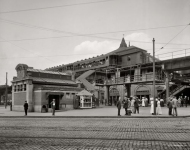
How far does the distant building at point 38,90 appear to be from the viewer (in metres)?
31.5

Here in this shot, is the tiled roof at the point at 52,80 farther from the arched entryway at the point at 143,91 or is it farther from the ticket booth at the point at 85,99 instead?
the arched entryway at the point at 143,91

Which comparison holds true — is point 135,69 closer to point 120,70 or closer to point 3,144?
point 120,70

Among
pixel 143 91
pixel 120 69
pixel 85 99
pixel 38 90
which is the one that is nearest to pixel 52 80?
pixel 38 90

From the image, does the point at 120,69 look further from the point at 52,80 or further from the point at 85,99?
the point at 52,80

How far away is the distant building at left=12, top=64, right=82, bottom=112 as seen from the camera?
3148 cm

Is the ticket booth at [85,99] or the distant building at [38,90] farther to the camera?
the ticket booth at [85,99]

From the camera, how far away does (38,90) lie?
104ft

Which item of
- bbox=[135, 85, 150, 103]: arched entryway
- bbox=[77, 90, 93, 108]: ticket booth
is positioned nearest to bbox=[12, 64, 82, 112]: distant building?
bbox=[77, 90, 93, 108]: ticket booth

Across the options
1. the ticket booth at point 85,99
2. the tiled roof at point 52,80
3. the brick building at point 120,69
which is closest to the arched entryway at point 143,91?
the brick building at point 120,69

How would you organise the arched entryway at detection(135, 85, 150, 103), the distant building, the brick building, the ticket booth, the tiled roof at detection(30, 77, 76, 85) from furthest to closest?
Answer: the brick building
the arched entryway at detection(135, 85, 150, 103)
the ticket booth
the tiled roof at detection(30, 77, 76, 85)
the distant building

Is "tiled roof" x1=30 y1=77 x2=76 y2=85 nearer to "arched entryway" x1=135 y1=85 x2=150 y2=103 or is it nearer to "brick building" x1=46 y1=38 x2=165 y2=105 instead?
"brick building" x1=46 y1=38 x2=165 y2=105

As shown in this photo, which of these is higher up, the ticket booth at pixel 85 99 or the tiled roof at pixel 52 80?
the tiled roof at pixel 52 80

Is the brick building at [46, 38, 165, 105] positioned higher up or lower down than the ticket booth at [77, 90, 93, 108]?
higher up

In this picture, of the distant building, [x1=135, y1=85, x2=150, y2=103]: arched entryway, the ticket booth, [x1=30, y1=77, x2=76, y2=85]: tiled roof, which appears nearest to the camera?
the distant building
